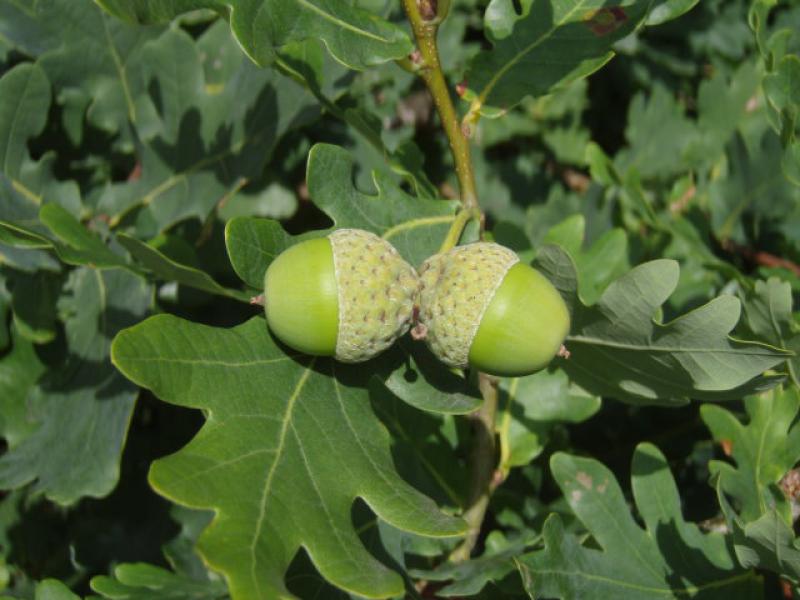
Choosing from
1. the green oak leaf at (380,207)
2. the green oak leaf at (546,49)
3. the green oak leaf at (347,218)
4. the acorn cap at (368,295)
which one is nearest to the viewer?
the acorn cap at (368,295)

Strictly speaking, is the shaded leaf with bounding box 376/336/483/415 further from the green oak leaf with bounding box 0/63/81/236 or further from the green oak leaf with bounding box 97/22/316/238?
the green oak leaf with bounding box 0/63/81/236

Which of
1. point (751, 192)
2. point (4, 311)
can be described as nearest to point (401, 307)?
point (4, 311)

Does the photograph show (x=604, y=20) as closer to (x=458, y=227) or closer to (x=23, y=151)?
(x=458, y=227)

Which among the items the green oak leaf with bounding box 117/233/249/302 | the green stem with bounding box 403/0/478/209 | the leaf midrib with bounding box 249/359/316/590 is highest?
the green stem with bounding box 403/0/478/209

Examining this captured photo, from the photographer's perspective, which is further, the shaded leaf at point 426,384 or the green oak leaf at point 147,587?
the green oak leaf at point 147,587

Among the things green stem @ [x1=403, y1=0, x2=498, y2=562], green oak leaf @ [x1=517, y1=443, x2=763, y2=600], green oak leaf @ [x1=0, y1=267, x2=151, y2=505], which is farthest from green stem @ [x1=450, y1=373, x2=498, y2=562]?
green oak leaf @ [x1=0, y1=267, x2=151, y2=505]

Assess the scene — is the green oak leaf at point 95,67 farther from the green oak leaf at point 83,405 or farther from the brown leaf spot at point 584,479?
the brown leaf spot at point 584,479

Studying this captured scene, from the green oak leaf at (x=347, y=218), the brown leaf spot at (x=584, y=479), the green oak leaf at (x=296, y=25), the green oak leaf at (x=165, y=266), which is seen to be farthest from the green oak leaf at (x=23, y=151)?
the brown leaf spot at (x=584, y=479)
